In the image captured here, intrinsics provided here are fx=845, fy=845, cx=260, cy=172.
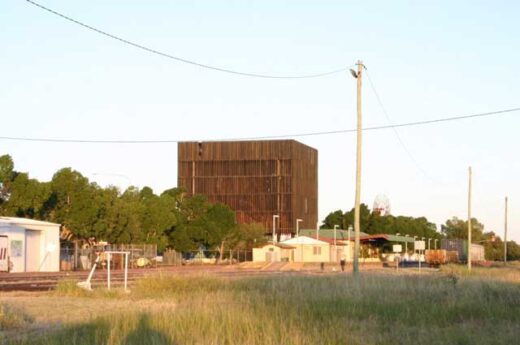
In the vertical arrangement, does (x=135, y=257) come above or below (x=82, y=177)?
below

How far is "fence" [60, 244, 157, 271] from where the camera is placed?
73.9 meters

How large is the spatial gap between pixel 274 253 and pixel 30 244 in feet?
161

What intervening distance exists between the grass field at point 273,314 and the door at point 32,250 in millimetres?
32712

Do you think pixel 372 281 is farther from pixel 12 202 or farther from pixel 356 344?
pixel 12 202

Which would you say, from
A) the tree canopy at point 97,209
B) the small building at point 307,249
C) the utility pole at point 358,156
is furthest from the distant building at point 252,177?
the utility pole at point 358,156

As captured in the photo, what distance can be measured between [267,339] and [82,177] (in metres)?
62.4

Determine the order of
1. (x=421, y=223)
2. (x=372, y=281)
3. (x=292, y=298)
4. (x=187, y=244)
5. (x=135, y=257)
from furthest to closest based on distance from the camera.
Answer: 1. (x=421, y=223)
2. (x=187, y=244)
3. (x=135, y=257)
4. (x=372, y=281)
5. (x=292, y=298)

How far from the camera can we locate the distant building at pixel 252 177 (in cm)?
14700

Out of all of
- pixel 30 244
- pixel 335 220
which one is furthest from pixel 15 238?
pixel 335 220

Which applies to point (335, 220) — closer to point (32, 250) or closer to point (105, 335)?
point (32, 250)

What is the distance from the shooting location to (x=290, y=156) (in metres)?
146

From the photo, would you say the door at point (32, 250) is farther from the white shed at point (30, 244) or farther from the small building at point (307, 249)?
the small building at point (307, 249)

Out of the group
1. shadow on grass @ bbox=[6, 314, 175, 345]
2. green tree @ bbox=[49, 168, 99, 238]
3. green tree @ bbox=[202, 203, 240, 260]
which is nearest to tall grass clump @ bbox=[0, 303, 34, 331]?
shadow on grass @ bbox=[6, 314, 175, 345]

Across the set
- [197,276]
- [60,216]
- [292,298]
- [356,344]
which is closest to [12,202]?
[60,216]
